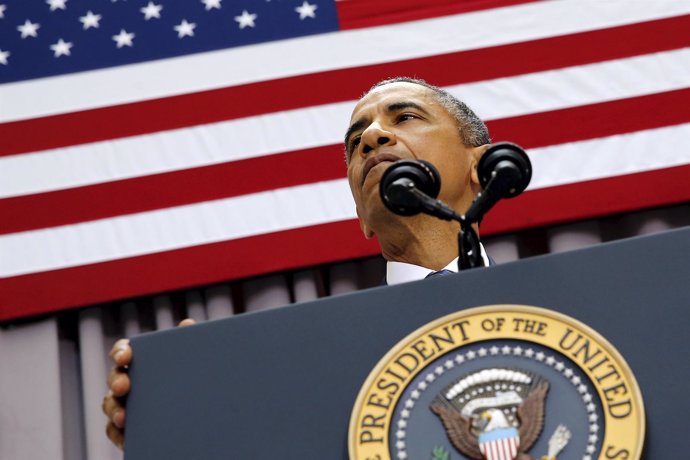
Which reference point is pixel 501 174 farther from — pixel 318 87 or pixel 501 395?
pixel 318 87

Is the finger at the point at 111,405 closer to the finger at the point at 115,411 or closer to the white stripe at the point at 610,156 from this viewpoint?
the finger at the point at 115,411

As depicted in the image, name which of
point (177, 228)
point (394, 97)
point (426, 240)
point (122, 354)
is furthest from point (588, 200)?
point (122, 354)

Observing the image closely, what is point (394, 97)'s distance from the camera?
81.4 inches

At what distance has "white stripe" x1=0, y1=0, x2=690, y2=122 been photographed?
3.28 metres

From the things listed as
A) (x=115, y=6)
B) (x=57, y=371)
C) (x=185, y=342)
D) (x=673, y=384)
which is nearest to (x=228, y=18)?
(x=115, y=6)

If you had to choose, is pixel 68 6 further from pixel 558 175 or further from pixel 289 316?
pixel 289 316

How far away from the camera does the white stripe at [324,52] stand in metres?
3.28

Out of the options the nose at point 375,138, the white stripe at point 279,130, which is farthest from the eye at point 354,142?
the white stripe at point 279,130

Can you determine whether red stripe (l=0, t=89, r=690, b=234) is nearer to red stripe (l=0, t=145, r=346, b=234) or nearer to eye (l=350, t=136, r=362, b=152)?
red stripe (l=0, t=145, r=346, b=234)

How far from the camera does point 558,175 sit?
3164 millimetres

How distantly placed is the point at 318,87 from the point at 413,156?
1348 mm

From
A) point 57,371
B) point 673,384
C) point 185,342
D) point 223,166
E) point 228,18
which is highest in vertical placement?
point 228,18

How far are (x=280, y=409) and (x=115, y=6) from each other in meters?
2.33

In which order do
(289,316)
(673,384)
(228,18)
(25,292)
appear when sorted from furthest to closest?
1. (228,18)
2. (25,292)
3. (289,316)
4. (673,384)
